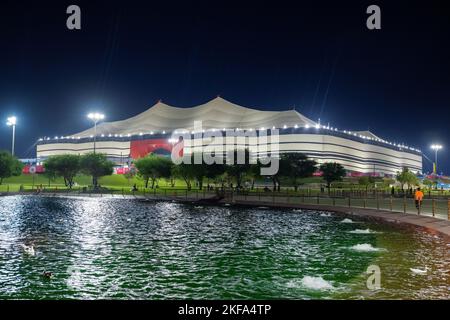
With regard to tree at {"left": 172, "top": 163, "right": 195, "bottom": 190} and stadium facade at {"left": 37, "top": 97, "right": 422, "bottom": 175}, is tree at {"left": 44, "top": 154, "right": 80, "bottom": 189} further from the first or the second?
stadium facade at {"left": 37, "top": 97, "right": 422, "bottom": 175}

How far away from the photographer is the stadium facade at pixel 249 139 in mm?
152375

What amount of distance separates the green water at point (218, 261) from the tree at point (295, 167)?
56.0 meters

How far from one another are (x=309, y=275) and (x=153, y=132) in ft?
566

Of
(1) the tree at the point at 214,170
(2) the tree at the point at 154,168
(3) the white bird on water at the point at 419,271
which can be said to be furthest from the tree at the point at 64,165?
(3) the white bird on water at the point at 419,271

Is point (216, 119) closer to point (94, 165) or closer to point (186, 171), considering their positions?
point (94, 165)

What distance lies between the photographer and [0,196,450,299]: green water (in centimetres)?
1034

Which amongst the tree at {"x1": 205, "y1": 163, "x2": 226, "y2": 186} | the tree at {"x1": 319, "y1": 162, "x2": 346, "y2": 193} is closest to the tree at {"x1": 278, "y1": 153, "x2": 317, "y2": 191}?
the tree at {"x1": 319, "y1": 162, "x2": 346, "y2": 193}

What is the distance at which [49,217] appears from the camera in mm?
27938

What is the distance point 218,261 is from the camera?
13.9 metres

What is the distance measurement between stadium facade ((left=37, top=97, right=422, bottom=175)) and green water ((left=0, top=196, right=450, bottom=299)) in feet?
427

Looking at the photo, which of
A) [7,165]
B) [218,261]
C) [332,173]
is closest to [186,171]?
[332,173]

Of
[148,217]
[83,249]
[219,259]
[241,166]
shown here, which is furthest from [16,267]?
[241,166]

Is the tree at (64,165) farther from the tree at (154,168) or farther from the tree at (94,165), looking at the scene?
the tree at (154,168)

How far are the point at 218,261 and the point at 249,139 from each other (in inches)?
5717
